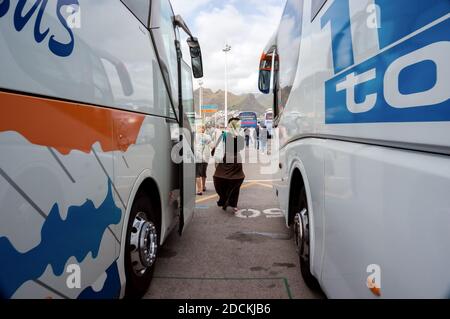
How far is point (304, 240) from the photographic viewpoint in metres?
3.04

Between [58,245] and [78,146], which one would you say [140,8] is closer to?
[78,146]

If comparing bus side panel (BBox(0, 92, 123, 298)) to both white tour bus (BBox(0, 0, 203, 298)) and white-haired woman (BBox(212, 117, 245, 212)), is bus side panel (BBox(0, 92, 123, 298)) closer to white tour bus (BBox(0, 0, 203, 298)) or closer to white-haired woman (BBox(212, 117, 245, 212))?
white tour bus (BBox(0, 0, 203, 298))

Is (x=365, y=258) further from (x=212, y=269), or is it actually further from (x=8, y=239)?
(x=212, y=269)

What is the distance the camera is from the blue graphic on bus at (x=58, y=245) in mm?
1243

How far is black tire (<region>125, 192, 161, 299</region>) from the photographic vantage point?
261 cm

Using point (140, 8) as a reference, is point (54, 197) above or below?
below

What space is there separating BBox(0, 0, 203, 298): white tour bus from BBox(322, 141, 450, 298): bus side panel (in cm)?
147

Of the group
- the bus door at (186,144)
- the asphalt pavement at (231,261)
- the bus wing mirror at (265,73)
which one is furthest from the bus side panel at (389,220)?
the bus wing mirror at (265,73)

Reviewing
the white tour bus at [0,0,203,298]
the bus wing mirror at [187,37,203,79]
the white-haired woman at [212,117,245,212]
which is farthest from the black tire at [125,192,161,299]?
the white-haired woman at [212,117,245,212]

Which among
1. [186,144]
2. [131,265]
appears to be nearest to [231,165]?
[186,144]

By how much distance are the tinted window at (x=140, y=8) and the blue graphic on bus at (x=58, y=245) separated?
1475 mm

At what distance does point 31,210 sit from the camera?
1.34 meters

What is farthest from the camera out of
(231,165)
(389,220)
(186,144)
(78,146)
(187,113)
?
(231,165)

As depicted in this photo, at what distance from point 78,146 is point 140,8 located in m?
1.69
